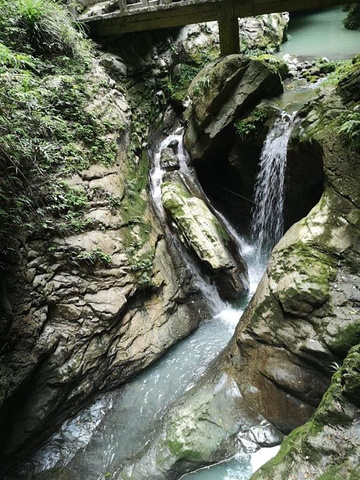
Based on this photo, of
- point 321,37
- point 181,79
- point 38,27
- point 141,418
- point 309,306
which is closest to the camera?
point 309,306

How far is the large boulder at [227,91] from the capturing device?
7.14m

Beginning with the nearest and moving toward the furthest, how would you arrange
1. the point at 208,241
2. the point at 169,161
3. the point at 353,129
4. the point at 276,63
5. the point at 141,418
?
1. the point at 353,129
2. the point at 141,418
3. the point at 208,241
4. the point at 169,161
5. the point at 276,63

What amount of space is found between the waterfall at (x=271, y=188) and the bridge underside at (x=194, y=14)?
2412 millimetres

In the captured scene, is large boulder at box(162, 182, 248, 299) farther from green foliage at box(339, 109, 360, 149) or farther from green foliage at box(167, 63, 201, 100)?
green foliage at box(167, 63, 201, 100)

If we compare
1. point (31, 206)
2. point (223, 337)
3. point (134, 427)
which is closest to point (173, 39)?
point (31, 206)

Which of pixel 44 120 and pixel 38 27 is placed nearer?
pixel 44 120

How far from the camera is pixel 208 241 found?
21.3 ft

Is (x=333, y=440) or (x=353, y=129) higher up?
(x=353, y=129)

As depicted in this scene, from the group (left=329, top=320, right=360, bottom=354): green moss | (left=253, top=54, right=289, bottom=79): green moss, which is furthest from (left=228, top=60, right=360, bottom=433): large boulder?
(left=253, top=54, right=289, bottom=79): green moss

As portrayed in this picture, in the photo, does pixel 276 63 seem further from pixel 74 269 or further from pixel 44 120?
pixel 74 269

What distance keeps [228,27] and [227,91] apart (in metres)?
1.81

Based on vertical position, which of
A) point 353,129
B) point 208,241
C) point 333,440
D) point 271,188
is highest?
point 353,129

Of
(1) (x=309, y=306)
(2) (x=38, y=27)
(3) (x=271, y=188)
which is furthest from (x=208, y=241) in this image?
(2) (x=38, y=27)

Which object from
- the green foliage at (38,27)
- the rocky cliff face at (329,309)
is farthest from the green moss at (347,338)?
the green foliage at (38,27)
